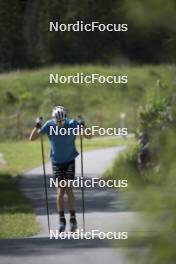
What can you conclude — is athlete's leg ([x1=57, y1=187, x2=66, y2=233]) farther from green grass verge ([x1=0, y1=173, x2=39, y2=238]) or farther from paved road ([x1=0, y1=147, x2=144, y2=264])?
green grass verge ([x1=0, y1=173, x2=39, y2=238])

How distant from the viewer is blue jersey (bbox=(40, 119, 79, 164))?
376 inches

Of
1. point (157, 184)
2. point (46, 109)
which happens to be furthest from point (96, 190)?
point (157, 184)

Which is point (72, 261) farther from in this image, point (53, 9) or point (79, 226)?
point (53, 9)

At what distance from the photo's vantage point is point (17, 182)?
1703cm

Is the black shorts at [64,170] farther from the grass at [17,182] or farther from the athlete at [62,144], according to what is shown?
the grass at [17,182]

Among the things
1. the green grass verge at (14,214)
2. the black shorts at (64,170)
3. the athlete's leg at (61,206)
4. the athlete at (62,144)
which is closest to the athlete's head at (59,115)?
the athlete at (62,144)

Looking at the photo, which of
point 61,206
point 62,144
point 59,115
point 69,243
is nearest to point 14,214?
point 61,206

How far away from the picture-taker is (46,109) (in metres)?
12.5

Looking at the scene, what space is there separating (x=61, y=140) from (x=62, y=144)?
0.05m

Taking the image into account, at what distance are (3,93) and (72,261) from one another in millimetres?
6617

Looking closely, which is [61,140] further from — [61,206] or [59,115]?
[61,206]

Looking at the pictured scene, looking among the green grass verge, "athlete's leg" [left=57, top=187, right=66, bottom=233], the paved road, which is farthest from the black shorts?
the green grass verge

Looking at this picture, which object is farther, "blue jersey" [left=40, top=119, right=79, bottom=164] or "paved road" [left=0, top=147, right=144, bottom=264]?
"blue jersey" [left=40, top=119, right=79, bottom=164]

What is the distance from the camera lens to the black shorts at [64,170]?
981cm
